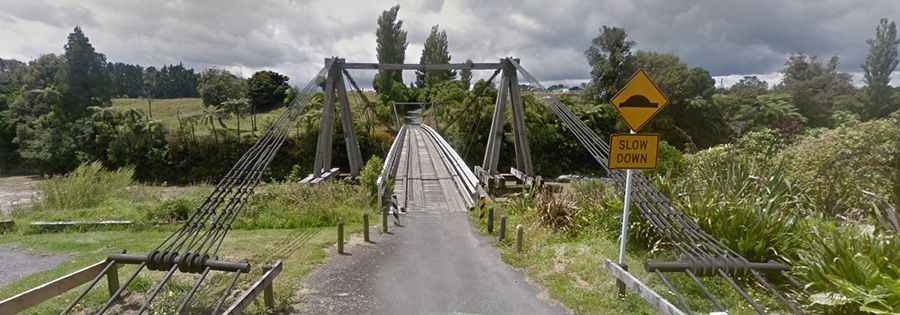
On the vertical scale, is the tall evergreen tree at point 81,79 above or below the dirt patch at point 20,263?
above

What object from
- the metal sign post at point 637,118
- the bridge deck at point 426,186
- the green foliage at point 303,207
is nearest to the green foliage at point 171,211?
the green foliage at point 303,207

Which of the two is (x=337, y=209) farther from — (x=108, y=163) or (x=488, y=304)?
(x=108, y=163)

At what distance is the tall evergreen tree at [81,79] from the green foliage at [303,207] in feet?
122

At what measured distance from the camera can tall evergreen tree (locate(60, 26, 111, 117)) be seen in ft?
115

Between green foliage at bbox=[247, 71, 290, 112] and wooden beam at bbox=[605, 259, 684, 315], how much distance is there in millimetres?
49179

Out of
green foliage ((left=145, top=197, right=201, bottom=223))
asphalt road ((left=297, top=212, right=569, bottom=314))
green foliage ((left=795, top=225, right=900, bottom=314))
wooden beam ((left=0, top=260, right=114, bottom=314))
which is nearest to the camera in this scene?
green foliage ((left=795, top=225, right=900, bottom=314))

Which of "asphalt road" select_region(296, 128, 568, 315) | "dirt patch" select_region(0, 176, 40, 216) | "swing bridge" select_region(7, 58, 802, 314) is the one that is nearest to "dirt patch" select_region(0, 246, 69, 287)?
"swing bridge" select_region(7, 58, 802, 314)

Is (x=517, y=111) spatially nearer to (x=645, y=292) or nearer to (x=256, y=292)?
(x=645, y=292)

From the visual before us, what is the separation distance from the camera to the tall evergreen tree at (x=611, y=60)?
107ft

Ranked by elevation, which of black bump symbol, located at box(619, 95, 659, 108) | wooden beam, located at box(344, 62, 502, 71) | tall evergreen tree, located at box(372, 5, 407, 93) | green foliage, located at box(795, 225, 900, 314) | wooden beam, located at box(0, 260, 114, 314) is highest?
tall evergreen tree, located at box(372, 5, 407, 93)

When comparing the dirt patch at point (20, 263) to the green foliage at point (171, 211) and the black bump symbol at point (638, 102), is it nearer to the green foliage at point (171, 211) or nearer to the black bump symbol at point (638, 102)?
the green foliage at point (171, 211)

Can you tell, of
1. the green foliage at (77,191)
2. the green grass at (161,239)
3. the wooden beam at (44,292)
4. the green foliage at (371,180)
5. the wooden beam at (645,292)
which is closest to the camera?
the wooden beam at (645,292)

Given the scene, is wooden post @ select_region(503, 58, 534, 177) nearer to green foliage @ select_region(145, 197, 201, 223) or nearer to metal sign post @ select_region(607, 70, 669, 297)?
metal sign post @ select_region(607, 70, 669, 297)

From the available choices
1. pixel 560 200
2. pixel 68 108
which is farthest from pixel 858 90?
pixel 68 108
